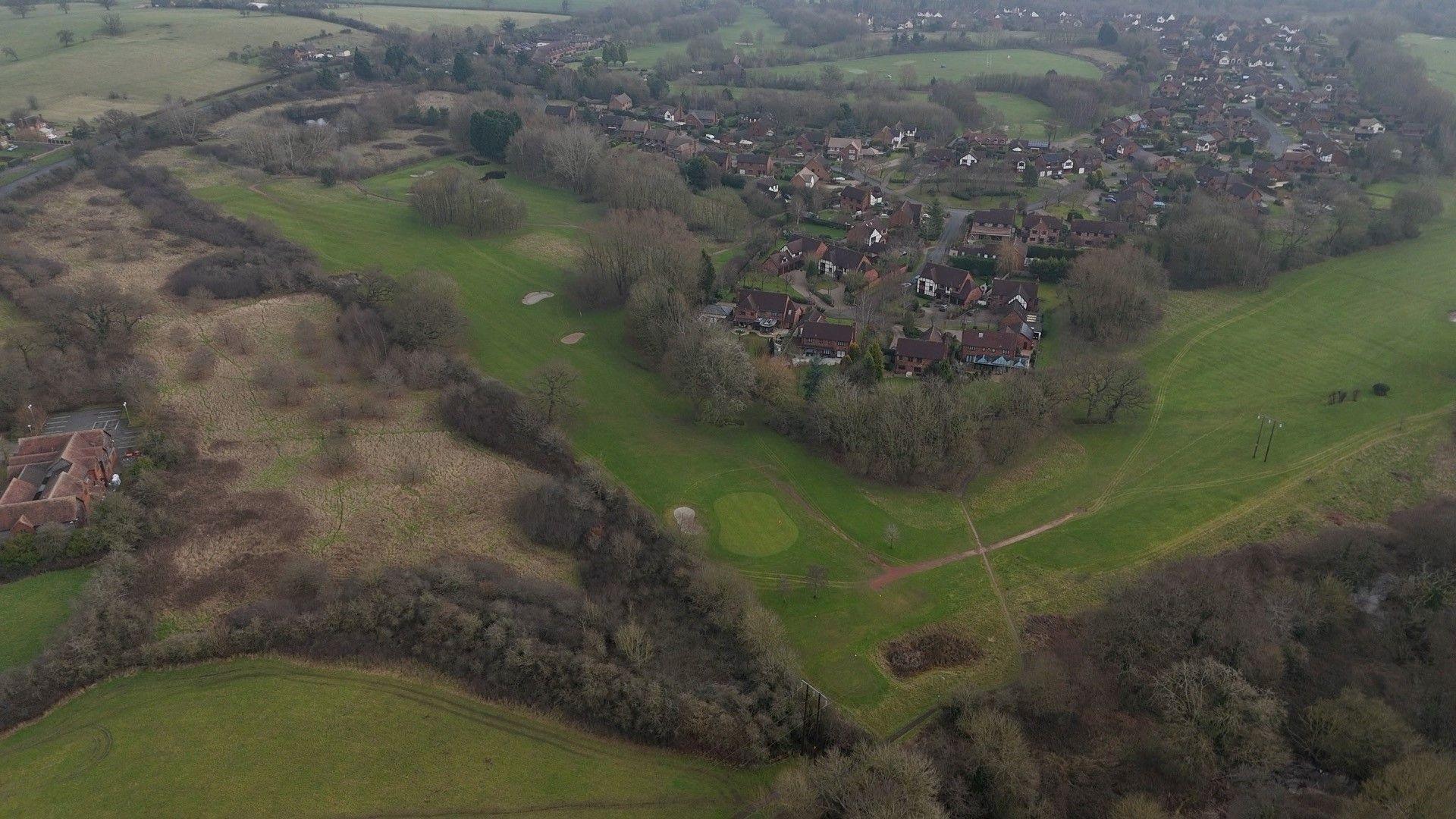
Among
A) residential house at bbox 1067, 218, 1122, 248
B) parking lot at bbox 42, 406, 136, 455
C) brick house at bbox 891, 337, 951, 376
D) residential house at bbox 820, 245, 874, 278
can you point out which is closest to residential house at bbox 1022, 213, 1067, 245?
residential house at bbox 1067, 218, 1122, 248

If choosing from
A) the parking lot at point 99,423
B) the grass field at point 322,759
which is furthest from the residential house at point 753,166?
the grass field at point 322,759

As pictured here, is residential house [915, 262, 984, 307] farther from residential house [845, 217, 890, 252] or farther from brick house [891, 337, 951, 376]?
brick house [891, 337, 951, 376]

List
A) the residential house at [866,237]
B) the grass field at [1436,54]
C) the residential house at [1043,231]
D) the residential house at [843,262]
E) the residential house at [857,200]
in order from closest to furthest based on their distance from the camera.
Answer: the residential house at [843,262], the residential house at [866,237], the residential house at [1043,231], the residential house at [857,200], the grass field at [1436,54]

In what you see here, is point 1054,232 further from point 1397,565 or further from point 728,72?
point 728,72

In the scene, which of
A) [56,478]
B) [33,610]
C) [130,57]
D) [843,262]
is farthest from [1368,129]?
[130,57]

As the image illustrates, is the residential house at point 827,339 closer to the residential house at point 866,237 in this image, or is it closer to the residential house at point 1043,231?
the residential house at point 866,237
